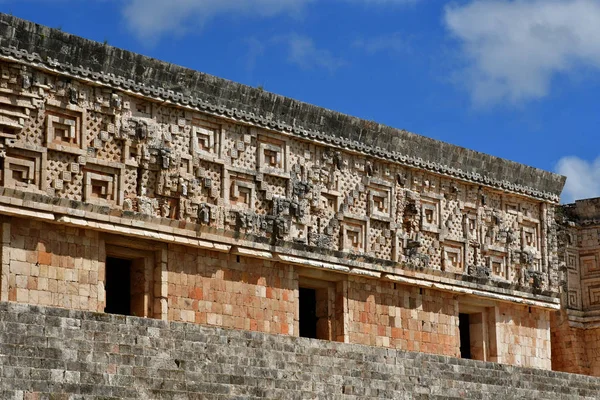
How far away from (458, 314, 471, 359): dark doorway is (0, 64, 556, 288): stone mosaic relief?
0.75 m

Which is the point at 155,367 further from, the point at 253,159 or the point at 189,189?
the point at 253,159

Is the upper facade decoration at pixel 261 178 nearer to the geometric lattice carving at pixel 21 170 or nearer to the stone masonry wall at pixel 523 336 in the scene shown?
the geometric lattice carving at pixel 21 170

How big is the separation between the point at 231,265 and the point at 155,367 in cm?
384

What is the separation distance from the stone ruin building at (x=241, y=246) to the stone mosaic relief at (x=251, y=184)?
2cm

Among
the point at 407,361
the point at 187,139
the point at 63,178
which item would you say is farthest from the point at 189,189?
the point at 407,361

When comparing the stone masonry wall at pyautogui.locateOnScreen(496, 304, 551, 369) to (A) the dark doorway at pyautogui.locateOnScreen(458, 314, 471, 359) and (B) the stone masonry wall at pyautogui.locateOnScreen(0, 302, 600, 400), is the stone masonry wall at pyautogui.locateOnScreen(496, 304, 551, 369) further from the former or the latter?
(B) the stone masonry wall at pyautogui.locateOnScreen(0, 302, 600, 400)

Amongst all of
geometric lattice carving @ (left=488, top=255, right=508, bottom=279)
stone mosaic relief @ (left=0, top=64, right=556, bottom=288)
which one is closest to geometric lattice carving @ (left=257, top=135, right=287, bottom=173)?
stone mosaic relief @ (left=0, top=64, right=556, bottom=288)

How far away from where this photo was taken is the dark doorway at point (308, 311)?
50.2ft

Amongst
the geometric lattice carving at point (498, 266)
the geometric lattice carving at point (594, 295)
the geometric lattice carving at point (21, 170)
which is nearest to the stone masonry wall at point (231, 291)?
the geometric lattice carving at point (21, 170)

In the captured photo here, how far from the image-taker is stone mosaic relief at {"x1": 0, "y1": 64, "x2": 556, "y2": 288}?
41.3ft

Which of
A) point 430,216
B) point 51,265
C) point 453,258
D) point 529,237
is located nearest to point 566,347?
point 529,237

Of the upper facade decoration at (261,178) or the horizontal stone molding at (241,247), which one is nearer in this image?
the horizontal stone molding at (241,247)

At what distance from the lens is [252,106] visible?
14461mm

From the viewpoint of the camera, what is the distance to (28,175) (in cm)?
1234
